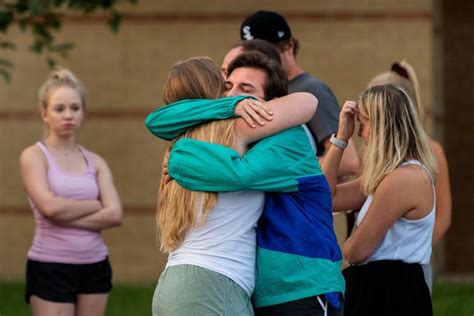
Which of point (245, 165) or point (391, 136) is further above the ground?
point (245, 165)

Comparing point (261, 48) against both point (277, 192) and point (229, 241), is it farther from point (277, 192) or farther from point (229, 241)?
point (229, 241)

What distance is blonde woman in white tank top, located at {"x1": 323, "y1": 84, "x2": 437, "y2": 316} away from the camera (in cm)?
483

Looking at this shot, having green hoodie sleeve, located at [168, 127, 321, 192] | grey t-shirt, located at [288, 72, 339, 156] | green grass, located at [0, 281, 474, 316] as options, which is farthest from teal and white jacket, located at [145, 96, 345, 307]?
green grass, located at [0, 281, 474, 316]

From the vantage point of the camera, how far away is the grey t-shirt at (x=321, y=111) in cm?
559

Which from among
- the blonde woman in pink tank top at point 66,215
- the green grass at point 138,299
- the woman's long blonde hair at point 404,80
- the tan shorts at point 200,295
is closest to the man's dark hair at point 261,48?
the woman's long blonde hair at point 404,80

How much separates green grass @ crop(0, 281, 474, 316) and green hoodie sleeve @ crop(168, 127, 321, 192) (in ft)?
15.4

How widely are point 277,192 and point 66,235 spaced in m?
2.42

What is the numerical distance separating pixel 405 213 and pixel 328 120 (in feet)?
2.88

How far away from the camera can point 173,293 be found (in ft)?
13.4

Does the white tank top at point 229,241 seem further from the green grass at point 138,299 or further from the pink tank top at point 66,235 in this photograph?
the green grass at point 138,299

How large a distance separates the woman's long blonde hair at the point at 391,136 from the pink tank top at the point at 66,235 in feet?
6.48

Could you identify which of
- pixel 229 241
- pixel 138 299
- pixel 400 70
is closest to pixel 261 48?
pixel 229 241

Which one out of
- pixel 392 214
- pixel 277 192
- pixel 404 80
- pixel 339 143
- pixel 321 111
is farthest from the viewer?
pixel 404 80

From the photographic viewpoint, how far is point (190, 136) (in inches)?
167
